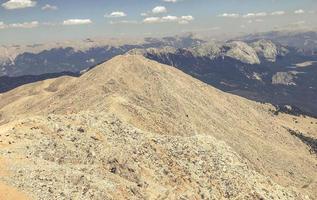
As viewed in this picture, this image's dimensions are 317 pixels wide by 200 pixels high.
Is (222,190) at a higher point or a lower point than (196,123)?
higher

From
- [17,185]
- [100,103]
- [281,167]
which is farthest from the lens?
[281,167]

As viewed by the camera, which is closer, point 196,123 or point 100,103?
point 100,103

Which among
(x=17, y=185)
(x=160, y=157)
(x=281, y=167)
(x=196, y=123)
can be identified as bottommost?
(x=281, y=167)

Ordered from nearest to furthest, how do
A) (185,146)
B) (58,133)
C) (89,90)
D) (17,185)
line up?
1. (17,185)
2. (58,133)
3. (185,146)
4. (89,90)

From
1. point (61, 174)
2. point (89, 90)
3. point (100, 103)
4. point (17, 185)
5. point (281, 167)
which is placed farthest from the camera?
point (89, 90)

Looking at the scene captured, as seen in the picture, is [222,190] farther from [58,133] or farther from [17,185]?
[17,185]

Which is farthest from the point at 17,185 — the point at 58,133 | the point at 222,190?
the point at 222,190

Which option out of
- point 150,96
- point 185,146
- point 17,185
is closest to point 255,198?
point 185,146

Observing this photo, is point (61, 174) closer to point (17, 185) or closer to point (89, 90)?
point (17, 185)

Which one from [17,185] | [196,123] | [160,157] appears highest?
[17,185]
